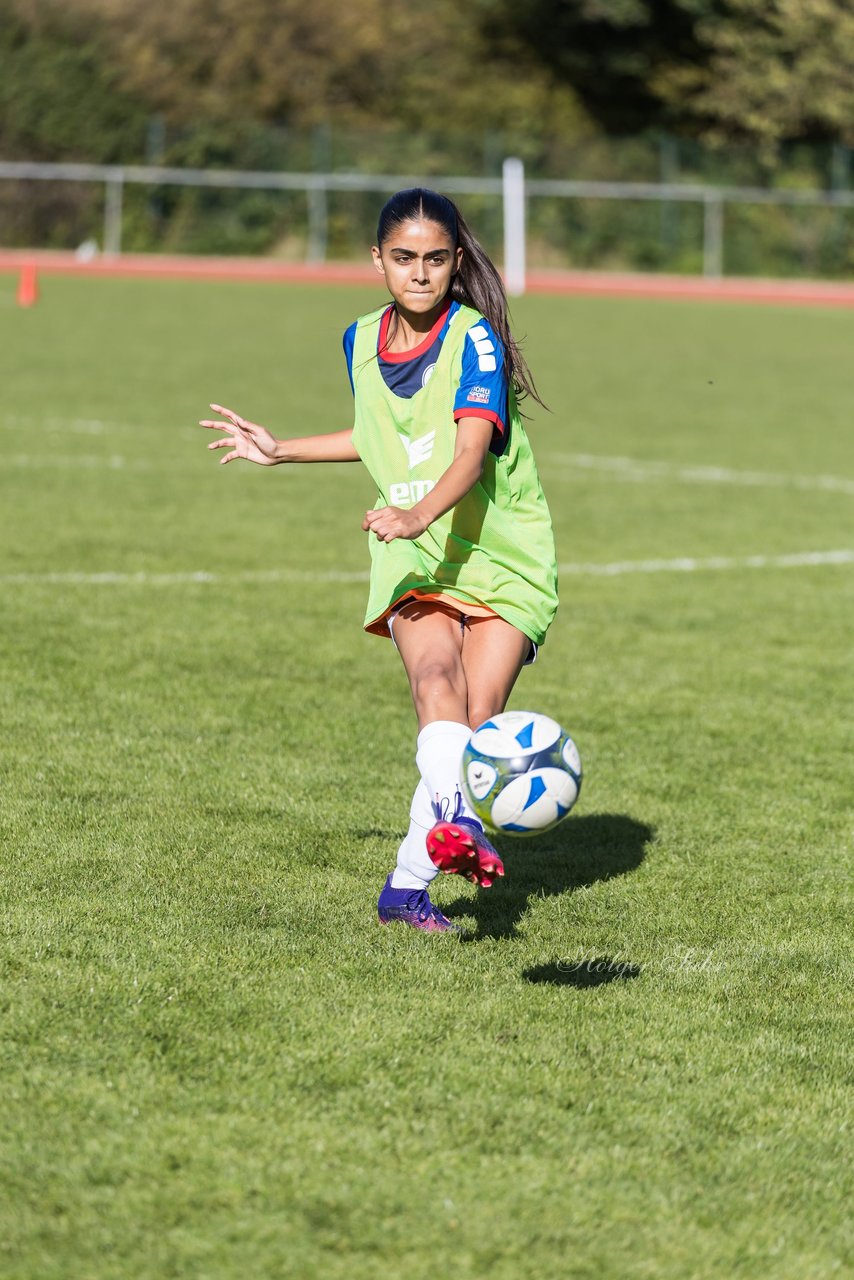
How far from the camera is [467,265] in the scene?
470 cm

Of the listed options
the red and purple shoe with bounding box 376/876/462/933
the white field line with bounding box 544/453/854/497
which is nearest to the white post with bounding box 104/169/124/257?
the white field line with bounding box 544/453/854/497

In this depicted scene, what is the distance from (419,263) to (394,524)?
2.65 feet

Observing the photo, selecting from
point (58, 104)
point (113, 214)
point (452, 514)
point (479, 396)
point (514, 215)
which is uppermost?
point (58, 104)

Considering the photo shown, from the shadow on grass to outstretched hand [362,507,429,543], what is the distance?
1086mm

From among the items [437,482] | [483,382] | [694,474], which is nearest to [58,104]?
[694,474]

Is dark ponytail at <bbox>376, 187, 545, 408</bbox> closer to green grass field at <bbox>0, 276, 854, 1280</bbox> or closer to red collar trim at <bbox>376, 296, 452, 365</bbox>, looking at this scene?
red collar trim at <bbox>376, 296, 452, 365</bbox>

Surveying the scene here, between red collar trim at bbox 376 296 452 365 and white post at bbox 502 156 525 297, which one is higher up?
white post at bbox 502 156 525 297

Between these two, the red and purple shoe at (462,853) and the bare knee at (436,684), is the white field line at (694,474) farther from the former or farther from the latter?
the red and purple shoe at (462,853)

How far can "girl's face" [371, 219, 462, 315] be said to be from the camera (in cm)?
452

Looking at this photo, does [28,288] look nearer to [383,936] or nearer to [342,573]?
[342,573]

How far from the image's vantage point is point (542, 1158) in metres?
3.34

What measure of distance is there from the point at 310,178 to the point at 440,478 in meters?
39.9

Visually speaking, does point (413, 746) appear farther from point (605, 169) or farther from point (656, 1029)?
point (605, 169)

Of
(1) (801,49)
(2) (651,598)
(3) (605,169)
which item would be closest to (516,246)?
(3) (605,169)
